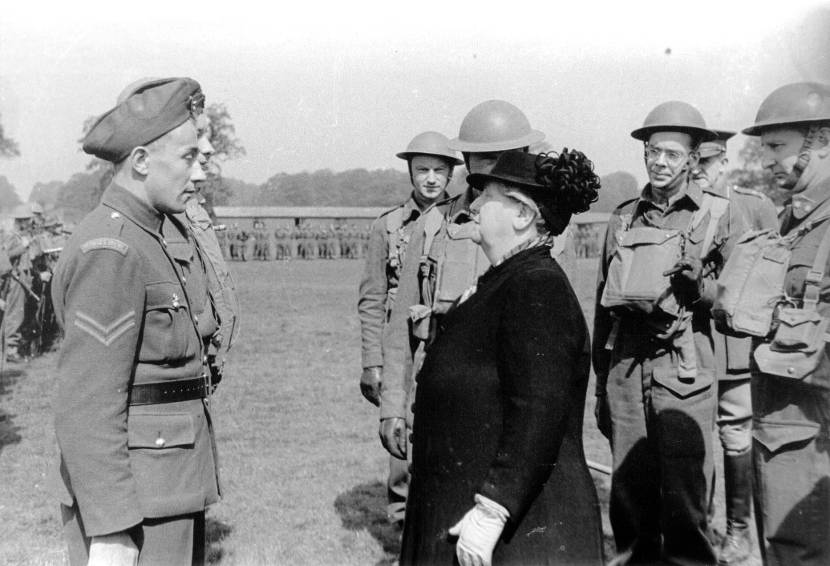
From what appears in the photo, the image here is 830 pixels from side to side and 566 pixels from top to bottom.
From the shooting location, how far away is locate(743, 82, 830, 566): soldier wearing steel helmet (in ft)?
11.4

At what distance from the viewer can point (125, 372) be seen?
2.50 meters

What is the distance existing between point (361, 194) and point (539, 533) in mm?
74743

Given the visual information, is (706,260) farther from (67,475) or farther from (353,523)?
(67,475)

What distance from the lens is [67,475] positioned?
264cm

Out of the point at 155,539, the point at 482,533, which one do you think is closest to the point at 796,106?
the point at 482,533

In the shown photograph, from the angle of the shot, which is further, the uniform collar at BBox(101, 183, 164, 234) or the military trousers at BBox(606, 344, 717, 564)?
the military trousers at BBox(606, 344, 717, 564)

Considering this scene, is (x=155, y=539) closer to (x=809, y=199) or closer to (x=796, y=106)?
(x=809, y=199)

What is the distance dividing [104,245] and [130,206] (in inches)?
11.1

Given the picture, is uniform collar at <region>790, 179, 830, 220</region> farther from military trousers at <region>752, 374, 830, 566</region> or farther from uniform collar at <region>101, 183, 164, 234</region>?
uniform collar at <region>101, 183, 164, 234</region>

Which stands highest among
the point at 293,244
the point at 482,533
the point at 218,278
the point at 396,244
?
the point at 396,244

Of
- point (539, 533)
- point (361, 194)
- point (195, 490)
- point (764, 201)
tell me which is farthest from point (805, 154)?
point (361, 194)

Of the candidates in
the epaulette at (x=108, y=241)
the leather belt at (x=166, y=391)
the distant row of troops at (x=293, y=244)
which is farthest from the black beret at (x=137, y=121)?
the distant row of troops at (x=293, y=244)

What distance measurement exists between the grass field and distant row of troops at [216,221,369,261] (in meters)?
30.9

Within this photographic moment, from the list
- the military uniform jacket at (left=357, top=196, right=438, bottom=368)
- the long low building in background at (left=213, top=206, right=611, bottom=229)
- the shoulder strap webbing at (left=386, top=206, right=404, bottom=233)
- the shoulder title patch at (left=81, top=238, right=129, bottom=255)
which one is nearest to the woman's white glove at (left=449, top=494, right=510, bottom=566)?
the shoulder title patch at (left=81, top=238, right=129, bottom=255)
